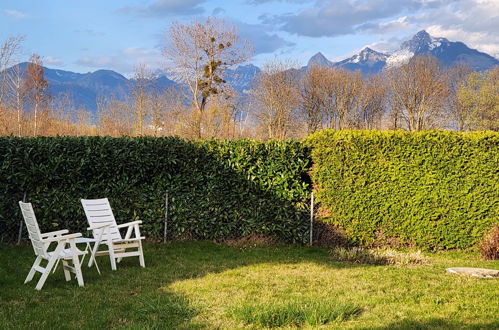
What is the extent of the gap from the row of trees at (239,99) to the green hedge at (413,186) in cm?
2127

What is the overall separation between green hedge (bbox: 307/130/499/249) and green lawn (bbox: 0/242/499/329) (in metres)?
1.44

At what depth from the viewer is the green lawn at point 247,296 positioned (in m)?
4.62

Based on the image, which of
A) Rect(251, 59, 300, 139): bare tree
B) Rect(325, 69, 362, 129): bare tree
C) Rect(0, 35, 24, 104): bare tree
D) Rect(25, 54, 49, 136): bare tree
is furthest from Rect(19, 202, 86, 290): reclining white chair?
Rect(325, 69, 362, 129): bare tree

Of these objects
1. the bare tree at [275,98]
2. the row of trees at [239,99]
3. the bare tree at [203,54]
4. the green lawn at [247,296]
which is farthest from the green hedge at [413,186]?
the bare tree at [275,98]

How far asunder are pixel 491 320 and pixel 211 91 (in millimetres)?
31788

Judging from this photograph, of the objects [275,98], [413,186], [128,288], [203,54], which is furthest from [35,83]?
[128,288]

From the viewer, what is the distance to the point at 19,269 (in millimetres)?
7027

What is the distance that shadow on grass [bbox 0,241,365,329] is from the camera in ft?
15.5

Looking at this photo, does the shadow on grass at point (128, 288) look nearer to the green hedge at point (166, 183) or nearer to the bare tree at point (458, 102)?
the green hedge at point (166, 183)

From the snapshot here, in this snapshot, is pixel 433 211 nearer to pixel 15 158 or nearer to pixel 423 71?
pixel 15 158

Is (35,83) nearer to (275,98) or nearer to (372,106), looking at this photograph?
(275,98)

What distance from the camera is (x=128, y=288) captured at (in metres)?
6.08

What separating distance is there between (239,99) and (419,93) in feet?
70.2

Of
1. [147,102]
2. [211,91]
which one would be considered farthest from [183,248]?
[147,102]
